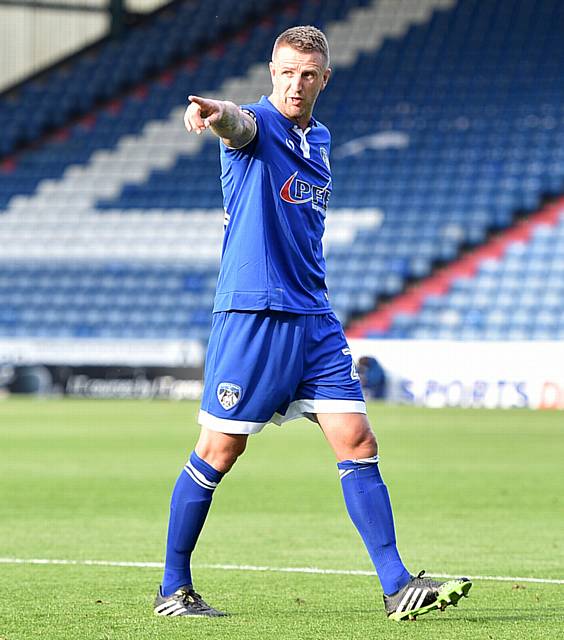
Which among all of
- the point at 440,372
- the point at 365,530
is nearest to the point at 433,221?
the point at 440,372

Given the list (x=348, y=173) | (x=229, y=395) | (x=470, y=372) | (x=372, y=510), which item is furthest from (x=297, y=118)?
(x=348, y=173)

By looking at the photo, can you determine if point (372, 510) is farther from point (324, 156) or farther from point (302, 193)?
point (324, 156)

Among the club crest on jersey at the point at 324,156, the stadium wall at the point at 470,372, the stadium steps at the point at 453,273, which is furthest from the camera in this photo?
the stadium steps at the point at 453,273

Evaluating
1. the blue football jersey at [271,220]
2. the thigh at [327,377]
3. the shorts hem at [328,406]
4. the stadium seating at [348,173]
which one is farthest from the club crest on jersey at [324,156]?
the stadium seating at [348,173]

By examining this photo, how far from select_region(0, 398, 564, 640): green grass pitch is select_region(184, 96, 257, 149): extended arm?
168 cm

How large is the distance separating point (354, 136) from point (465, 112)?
8.22 feet

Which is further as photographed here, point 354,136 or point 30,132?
point 30,132

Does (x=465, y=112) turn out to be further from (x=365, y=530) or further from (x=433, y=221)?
(x=365, y=530)

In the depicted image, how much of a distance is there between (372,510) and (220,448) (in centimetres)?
59

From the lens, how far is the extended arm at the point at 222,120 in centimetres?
441

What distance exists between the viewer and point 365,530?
4.93 m

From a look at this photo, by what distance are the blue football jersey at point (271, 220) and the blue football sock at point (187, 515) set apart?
1.98 feet

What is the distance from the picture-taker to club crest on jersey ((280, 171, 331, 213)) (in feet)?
16.4

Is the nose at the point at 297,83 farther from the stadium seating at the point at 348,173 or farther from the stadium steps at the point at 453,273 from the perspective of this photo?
the stadium steps at the point at 453,273
